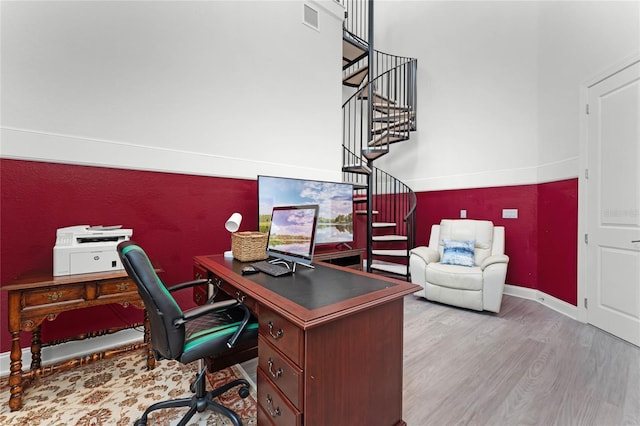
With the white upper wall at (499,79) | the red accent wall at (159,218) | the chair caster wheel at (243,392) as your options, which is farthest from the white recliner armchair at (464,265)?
the chair caster wheel at (243,392)

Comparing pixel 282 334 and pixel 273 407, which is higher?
pixel 282 334

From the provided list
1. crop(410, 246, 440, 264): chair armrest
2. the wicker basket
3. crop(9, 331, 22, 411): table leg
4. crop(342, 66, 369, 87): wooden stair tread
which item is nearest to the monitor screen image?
the wicker basket

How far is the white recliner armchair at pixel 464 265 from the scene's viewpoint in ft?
9.46

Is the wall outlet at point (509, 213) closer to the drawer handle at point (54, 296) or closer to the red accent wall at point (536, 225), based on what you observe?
the red accent wall at point (536, 225)

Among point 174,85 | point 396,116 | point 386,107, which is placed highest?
point 386,107

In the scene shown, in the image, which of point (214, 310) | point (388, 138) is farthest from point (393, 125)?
point (214, 310)

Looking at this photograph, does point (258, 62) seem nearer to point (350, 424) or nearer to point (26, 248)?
point (26, 248)

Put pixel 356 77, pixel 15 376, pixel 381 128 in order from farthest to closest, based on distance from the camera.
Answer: pixel 356 77, pixel 381 128, pixel 15 376

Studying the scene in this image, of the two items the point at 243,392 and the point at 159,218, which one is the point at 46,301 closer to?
the point at 159,218

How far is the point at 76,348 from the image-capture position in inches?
80.3

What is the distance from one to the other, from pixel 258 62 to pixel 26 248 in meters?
2.54

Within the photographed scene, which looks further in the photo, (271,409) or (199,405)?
(199,405)

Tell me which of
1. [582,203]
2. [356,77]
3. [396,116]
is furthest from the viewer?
[356,77]

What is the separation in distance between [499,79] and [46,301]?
5.24 m
